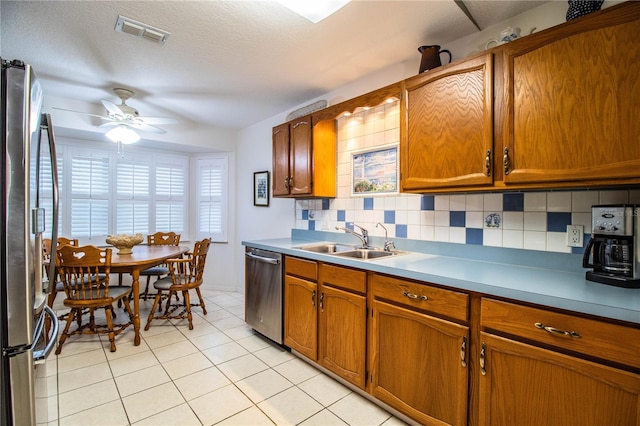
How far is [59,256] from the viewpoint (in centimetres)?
248

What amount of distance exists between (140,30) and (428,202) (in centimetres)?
229

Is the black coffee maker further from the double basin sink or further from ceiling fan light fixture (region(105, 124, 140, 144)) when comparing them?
ceiling fan light fixture (region(105, 124, 140, 144))

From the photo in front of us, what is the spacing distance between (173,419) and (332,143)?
7.83ft

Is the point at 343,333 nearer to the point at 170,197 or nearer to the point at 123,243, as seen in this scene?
the point at 123,243

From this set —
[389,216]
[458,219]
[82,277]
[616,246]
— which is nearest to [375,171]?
[389,216]

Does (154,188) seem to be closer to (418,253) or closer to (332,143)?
(332,143)

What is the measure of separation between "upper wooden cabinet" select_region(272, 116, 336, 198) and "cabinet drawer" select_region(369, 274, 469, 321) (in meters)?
1.24

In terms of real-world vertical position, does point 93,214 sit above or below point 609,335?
above

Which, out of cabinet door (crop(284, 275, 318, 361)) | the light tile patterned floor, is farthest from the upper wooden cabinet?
the light tile patterned floor

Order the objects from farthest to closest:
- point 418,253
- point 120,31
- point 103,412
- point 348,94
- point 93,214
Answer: point 93,214, point 348,94, point 418,253, point 120,31, point 103,412

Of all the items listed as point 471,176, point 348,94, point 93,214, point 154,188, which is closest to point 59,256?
point 93,214

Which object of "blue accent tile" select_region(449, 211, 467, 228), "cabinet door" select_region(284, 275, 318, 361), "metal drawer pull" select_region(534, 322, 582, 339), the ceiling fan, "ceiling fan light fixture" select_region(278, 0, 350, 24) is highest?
"ceiling fan light fixture" select_region(278, 0, 350, 24)

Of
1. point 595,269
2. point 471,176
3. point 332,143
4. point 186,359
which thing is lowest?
point 186,359

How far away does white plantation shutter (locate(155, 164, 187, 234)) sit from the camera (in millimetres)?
4426
